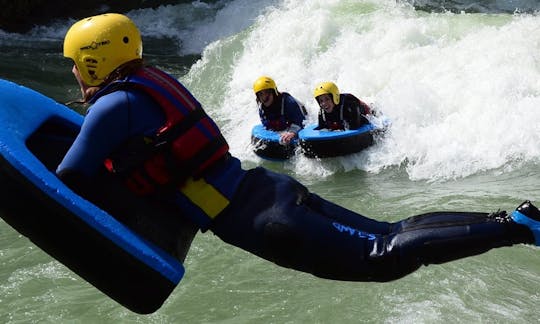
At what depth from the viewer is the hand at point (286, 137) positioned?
281 inches

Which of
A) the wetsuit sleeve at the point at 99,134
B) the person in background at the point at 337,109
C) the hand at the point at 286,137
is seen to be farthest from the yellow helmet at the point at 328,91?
the wetsuit sleeve at the point at 99,134

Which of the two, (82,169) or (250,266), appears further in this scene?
(250,266)

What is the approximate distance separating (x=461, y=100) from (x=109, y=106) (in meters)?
6.02

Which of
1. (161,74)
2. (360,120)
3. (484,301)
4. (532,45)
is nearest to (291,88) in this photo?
(360,120)

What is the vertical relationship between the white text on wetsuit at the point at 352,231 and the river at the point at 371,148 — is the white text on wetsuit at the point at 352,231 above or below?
above

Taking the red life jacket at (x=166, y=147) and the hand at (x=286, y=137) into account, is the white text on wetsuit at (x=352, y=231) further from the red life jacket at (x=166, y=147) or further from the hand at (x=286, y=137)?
the hand at (x=286, y=137)

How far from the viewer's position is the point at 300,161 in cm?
711

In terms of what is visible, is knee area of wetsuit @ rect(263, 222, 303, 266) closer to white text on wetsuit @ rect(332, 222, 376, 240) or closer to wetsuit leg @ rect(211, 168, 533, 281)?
wetsuit leg @ rect(211, 168, 533, 281)

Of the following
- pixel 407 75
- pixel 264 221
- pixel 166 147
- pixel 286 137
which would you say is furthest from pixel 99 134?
pixel 407 75

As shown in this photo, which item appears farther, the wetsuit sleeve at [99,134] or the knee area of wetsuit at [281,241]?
the knee area of wetsuit at [281,241]

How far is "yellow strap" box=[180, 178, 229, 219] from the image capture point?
8.16 feet

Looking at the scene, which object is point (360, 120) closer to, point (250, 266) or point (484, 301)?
point (250, 266)

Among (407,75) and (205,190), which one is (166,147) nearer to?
(205,190)

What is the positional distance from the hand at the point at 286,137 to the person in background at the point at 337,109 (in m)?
0.37
